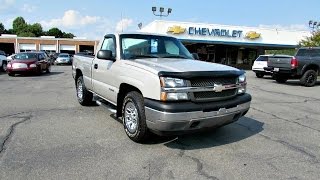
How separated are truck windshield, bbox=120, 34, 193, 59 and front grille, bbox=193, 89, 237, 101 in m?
1.55

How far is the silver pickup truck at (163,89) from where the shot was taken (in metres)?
4.80

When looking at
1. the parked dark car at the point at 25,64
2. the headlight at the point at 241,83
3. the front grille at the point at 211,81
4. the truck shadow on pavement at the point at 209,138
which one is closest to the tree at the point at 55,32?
the parked dark car at the point at 25,64

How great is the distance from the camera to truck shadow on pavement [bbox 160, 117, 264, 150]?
17.9 feet

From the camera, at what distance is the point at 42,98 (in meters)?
10.3

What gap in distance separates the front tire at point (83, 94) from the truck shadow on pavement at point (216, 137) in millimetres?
3462

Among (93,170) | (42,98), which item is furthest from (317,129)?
(42,98)

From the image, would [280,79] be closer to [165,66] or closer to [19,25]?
[165,66]

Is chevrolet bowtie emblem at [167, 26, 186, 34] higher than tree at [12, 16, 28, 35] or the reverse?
the reverse

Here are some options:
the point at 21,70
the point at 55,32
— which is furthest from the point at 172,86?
the point at 55,32

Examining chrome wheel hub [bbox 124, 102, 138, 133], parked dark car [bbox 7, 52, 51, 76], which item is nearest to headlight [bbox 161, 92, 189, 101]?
chrome wheel hub [bbox 124, 102, 138, 133]

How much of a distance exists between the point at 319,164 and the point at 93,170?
319 cm

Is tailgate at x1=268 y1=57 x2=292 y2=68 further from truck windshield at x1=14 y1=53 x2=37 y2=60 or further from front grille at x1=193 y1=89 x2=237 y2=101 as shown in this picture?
truck windshield at x1=14 y1=53 x2=37 y2=60

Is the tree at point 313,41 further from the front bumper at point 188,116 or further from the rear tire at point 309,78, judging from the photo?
the front bumper at point 188,116

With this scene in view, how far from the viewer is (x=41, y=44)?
73.6 meters
